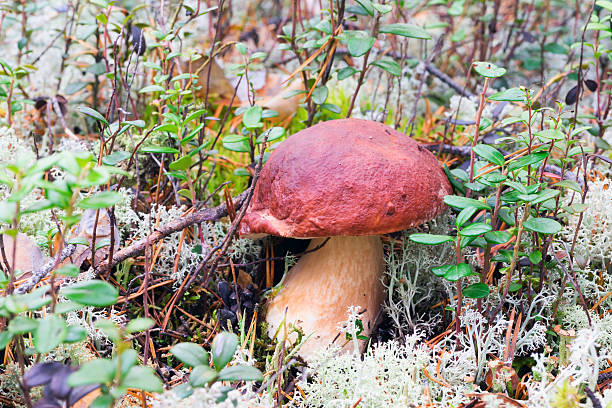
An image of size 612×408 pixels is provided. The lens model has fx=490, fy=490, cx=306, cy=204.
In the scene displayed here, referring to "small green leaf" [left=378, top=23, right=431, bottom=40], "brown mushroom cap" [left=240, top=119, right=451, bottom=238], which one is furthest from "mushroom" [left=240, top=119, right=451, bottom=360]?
"small green leaf" [left=378, top=23, right=431, bottom=40]

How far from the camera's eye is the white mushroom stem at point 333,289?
192 centimetres

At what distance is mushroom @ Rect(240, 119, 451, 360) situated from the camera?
1.59 m

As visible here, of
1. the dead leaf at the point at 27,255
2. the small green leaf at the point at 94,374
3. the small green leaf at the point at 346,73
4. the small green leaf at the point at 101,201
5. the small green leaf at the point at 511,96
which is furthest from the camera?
the small green leaf at the point at 346,73

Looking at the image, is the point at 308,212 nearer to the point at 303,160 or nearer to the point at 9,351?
the point at 303,160

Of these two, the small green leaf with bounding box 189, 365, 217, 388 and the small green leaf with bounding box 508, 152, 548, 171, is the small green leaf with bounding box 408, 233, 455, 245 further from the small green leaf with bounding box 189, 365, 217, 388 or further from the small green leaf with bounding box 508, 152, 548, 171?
the small green leaf with bounding box 189, 365, 217, 388

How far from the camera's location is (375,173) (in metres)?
1.63

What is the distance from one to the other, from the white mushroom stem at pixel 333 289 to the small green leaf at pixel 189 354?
0.81 metres

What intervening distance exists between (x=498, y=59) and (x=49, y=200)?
3183mm

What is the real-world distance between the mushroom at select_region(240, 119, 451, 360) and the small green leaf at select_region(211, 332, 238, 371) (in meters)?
0.48

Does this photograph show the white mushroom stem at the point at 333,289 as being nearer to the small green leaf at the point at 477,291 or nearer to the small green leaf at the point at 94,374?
the small green leaf at the point at 477,291

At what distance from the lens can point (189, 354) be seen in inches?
43.4

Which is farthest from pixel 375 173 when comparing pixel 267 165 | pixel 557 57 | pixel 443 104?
pixel 557 57

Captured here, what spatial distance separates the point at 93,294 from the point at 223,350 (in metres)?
0.31

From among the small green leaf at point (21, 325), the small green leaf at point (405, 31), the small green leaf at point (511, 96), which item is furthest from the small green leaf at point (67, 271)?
the small green leaf at point (405, 31)
